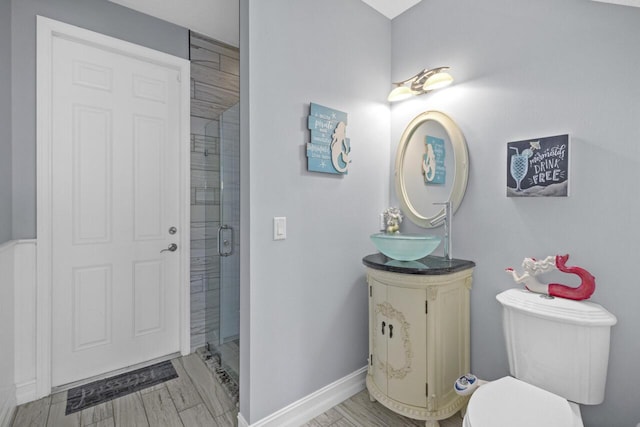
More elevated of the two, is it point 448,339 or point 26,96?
point 26,96

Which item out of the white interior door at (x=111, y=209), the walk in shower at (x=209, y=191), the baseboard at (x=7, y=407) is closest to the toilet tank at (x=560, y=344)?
the walk in shower at (x=209, y=191)

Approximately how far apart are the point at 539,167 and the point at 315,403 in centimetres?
177

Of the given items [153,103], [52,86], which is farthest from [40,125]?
[153,103]

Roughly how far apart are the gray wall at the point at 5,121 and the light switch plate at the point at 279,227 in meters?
1.48

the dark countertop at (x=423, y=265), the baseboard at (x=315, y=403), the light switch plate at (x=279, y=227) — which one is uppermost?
the light switch plate at (x=279, y=227)

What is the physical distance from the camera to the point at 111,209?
Result: 2080 millimetres

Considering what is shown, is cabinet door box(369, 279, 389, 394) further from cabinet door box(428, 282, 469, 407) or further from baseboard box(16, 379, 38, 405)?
baseboard box(16, 379, 38, 405)

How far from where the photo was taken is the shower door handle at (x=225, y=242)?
2.09 metres

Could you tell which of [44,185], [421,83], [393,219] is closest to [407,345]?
[393,219]

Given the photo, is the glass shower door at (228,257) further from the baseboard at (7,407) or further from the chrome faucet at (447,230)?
the chrome faucet at (447,230)

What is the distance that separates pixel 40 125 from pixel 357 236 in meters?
2.08

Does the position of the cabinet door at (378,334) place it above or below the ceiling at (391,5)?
below

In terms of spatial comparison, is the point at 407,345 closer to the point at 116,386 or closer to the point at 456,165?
the point at 456,165

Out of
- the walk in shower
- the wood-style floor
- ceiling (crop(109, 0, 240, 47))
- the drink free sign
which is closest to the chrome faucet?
the drink free sign
